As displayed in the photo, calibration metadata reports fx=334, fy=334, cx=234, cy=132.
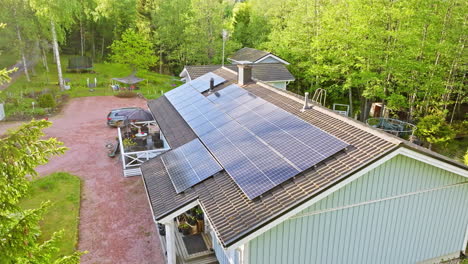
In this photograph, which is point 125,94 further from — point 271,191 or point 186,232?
point 271,191

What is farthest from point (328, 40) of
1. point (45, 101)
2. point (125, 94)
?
point (45, 101)

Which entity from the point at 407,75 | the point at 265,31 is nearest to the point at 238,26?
the point at 265,31

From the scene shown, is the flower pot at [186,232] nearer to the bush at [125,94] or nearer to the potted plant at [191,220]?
the potted plant at [191,220]

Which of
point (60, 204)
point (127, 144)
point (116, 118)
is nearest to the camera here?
point (60, 204)

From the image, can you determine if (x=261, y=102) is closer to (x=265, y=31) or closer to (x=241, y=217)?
(x=241, y=217)

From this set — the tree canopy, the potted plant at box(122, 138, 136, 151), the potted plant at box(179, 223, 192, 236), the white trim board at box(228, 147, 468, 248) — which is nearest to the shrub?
the white trim board at box(228, 147, 468, 248)

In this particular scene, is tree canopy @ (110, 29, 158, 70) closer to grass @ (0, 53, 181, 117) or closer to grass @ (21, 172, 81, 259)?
grass @ (0, 53, 181, 117)

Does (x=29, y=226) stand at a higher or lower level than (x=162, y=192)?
higher
